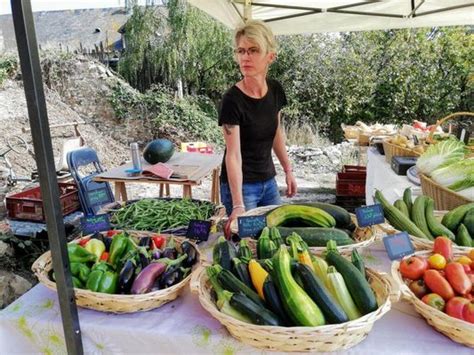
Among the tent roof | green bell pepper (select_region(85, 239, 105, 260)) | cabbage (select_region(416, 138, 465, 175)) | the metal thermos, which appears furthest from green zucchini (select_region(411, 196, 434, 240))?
the tent roof

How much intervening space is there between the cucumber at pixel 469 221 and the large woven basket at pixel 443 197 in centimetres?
27

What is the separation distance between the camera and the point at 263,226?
4.63 ft

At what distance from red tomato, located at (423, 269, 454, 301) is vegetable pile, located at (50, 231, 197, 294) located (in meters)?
0.71

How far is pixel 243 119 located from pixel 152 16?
9.30m

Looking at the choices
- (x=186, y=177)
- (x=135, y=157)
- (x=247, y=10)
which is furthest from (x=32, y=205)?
(x=247, y=10)

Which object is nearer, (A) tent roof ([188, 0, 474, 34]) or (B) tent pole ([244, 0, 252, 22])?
(A) tent roof ([188, 0, 474, 34])

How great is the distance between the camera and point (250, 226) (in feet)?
4.62

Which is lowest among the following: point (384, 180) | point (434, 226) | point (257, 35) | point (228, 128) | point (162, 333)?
point (384, 180)

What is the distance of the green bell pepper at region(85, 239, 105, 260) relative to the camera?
134 cm

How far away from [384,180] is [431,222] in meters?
1.79

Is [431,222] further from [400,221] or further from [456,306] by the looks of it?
[456,306]

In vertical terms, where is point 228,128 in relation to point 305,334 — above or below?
above

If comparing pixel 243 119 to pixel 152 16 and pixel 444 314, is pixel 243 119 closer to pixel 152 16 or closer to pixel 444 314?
pixel 444 314

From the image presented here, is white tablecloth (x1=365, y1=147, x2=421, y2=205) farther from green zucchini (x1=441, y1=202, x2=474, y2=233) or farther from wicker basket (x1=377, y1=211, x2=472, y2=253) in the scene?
wicker basket (x1=377, y1=211, x2=472, y2=253)
